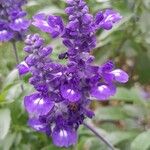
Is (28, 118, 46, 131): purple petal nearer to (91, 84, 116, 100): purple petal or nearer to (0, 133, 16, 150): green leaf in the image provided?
(91, 84, 116, 100): purple petal

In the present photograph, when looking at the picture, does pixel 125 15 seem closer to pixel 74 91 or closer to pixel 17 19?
pixel 17 19

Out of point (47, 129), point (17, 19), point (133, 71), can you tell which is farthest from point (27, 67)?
point (133, 71)

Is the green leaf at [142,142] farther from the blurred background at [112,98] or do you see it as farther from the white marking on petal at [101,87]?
the white marking on petal at [101,87]

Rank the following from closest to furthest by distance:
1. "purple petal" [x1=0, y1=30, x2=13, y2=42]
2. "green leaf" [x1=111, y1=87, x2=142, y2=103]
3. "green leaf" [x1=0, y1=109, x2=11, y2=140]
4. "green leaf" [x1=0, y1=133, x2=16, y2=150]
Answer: "green leaf" [x1=0, y1=109, x2=11, y2=140]
"purple petal" [x1=0, y1=30, x2=13, y2=42]
"green leaf" [x1=0, y1=133, x2=16, y2=150]
"green leaf" [x1=111, y1=87, x2=142, y2=103]

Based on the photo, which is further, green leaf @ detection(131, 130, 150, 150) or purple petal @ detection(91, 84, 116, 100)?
green leaf @ detection(131, 130, 150, 150)

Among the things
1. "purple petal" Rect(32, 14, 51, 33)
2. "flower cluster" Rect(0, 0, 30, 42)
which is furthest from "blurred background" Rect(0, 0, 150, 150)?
"purple petal" Rect(32, 14, 51, 33)

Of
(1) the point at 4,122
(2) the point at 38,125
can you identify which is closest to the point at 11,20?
(1) the point at 4,122
